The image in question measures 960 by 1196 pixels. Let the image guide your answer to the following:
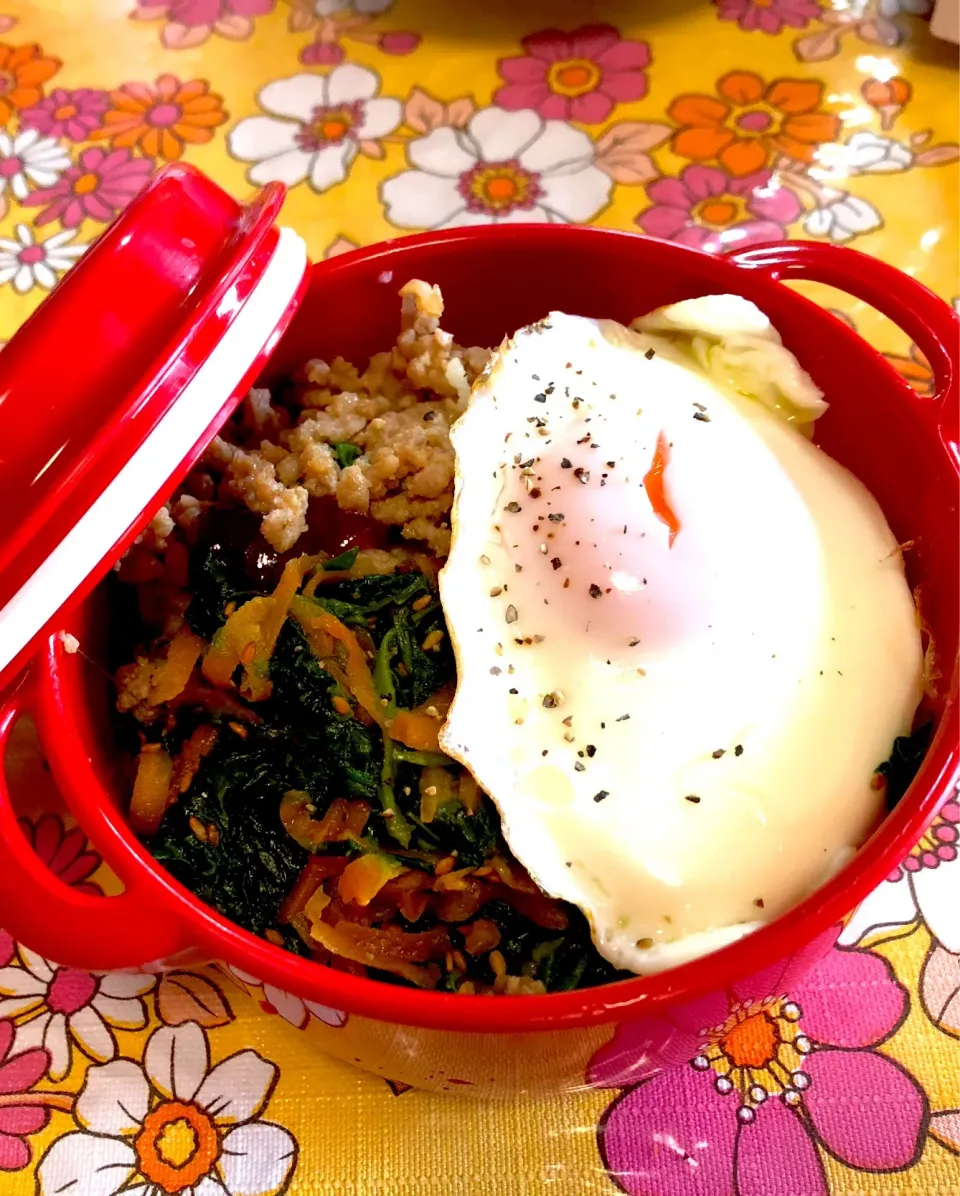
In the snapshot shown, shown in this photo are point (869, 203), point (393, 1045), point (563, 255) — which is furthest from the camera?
point (869, 203)

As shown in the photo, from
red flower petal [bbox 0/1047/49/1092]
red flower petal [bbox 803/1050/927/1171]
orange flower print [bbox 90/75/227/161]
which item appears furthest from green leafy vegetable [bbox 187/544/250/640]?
orange flower print [bbox 90/75/227/161]

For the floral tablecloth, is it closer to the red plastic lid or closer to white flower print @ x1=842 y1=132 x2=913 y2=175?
white flower print @ x1=842 y1=132 x2=913 y2=175

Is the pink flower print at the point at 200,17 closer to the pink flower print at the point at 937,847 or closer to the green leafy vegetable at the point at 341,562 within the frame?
the green leafy vegetable at the point at 341,562

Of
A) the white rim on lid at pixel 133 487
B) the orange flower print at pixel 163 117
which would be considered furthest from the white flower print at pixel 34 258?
the white rim on lid at pixel 133 487

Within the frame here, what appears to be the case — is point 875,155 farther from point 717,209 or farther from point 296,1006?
point 296,1006

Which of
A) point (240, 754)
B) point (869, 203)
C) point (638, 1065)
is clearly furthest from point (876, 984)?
point (869, 203)

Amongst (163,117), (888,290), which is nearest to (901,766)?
(888,290)

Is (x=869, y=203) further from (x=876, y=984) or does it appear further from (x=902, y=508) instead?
(x=876, y=984)
